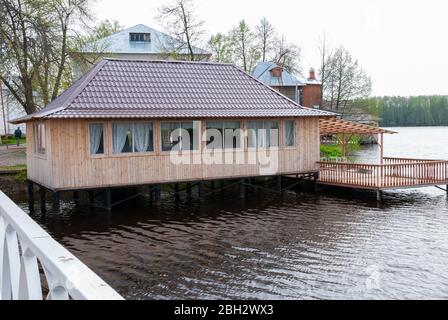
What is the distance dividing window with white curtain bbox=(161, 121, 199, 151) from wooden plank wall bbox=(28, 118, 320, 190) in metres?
0.34

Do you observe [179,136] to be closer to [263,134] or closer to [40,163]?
[263,134]

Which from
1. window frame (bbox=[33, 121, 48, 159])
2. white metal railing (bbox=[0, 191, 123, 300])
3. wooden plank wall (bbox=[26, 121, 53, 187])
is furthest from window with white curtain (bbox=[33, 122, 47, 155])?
white metal railing (bbox=[0, 191, 123, 300])

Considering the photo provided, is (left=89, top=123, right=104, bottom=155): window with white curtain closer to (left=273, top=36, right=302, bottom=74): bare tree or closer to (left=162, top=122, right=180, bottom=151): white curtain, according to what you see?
(left=162, top=122, right=180, bottom=151): white curtain

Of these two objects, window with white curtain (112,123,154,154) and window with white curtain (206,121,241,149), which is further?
window with white curtain (206,121,241,149)

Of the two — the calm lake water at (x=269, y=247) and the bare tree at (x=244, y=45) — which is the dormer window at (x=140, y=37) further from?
the calm lake water at (x=269, y=247)

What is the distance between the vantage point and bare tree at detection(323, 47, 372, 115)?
51.0 metres

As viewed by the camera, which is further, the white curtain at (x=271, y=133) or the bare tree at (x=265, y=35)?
the bare tree at (x=265, y=35)

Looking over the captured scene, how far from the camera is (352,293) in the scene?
9031 mm

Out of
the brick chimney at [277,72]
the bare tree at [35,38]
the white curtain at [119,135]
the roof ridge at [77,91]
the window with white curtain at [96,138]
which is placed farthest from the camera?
the brick chimney at [277,72]

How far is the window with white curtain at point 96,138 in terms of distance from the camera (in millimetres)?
17156

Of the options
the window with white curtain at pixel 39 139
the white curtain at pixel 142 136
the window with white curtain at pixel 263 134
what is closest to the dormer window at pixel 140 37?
the window with white curtain at pixel 39 139

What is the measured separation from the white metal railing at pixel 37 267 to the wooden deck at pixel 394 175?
56.8 ft

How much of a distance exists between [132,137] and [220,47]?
27.3 m
